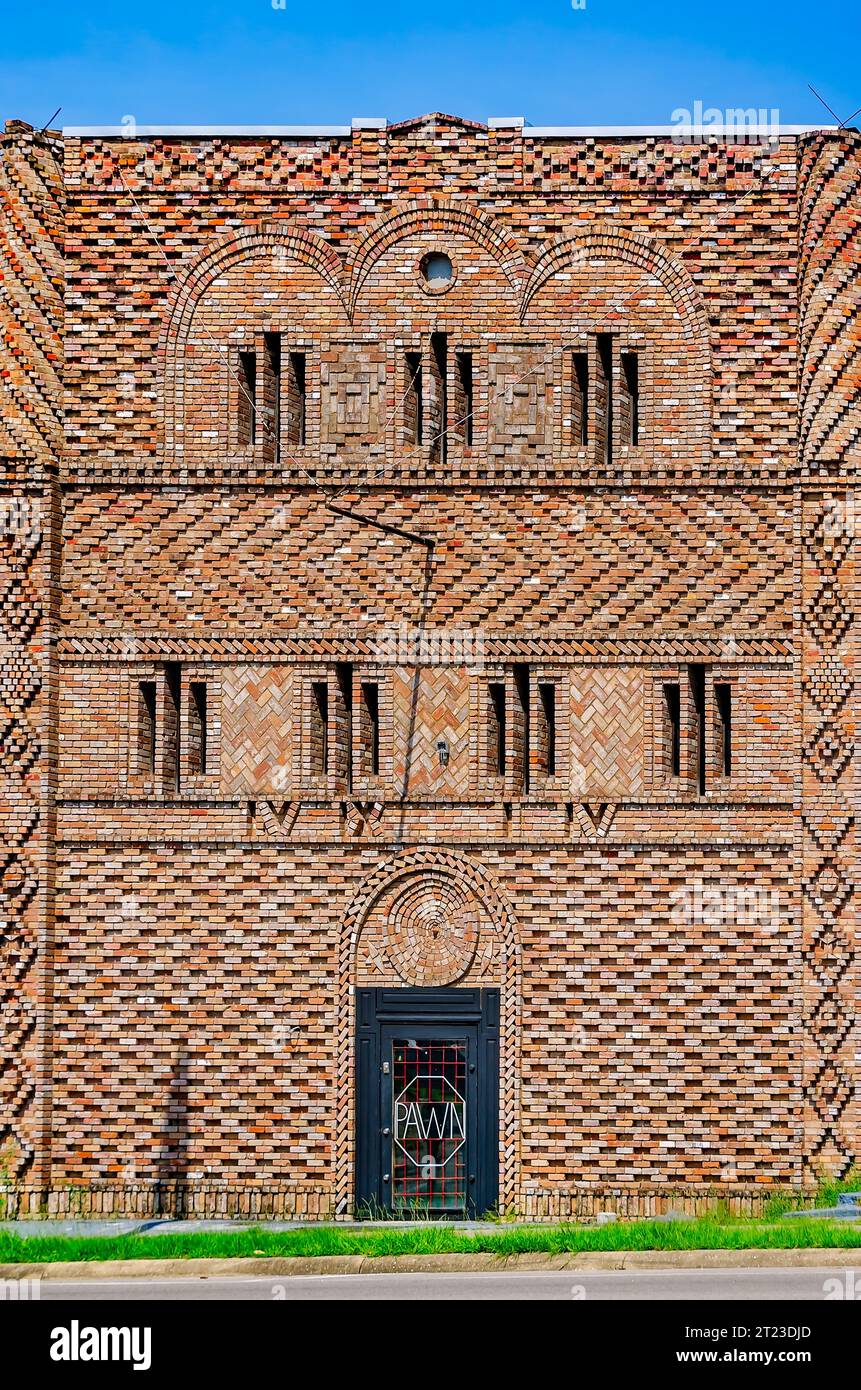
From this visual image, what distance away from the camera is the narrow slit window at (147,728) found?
19203mm

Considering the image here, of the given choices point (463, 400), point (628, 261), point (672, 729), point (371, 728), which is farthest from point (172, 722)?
point (628, 261)

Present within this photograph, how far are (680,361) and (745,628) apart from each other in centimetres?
267

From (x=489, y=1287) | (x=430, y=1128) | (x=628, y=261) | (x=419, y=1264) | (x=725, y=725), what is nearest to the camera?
(x=489, y=1287)

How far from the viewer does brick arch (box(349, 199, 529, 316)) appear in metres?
19.4

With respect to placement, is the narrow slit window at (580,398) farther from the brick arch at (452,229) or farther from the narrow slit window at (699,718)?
the narrow slit window at (699,718)

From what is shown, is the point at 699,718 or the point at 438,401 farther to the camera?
the point at 438,401

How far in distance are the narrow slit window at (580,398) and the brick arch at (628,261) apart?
0.71 meters

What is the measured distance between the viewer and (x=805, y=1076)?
18.5 m

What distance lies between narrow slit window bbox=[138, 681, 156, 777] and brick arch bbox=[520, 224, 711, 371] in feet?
16.8

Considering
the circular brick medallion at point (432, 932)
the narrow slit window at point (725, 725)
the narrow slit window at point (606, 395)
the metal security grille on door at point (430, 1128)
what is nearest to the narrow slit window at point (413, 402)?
the narrow slit window at point (606, 395)

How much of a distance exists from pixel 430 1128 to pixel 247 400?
7209mm

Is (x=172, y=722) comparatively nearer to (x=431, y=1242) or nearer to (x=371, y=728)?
(x=371, y=728)

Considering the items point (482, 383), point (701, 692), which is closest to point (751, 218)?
point (482, 383)

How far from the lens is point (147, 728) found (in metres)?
19.3
